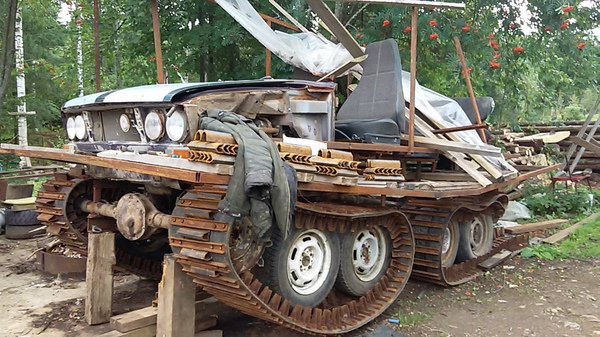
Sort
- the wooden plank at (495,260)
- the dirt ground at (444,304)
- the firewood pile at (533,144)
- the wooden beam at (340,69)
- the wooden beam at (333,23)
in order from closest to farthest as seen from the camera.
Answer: the wooden beam at (333,23)
the dirt ground at (444,304)
the wooden beam at (340,69)
the wooden plank at (495,260)
the firewood pile at (533,144)

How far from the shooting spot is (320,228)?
4.24 m

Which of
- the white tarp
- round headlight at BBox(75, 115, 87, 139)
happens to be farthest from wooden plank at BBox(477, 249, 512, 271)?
round headlight at BBox(75, 115, 87, 139)

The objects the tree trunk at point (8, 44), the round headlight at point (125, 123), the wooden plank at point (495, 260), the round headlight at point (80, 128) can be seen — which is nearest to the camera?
the round headlight at point (125, 123)

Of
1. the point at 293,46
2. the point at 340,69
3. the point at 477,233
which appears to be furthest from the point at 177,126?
Result: the point at 477,233

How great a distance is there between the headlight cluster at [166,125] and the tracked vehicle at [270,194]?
1 cm

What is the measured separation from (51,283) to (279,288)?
10.3 ft

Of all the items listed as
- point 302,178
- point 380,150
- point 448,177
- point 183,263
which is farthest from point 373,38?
point 183,263

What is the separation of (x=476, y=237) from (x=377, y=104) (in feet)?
8.31

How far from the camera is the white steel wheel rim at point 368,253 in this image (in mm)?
4855

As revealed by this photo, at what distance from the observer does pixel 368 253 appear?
5.04 meters

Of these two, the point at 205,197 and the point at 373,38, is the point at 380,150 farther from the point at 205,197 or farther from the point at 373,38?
the point at 373,38

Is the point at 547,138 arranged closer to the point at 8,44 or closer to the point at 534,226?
the point at 534,226

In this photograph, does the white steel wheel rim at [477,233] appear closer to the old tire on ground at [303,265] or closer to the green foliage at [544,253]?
the green foliage at [544,253]

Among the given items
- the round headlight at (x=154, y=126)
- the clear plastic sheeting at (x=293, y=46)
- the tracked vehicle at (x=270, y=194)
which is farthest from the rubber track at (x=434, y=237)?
the round headlight at (x=154, y=126)
